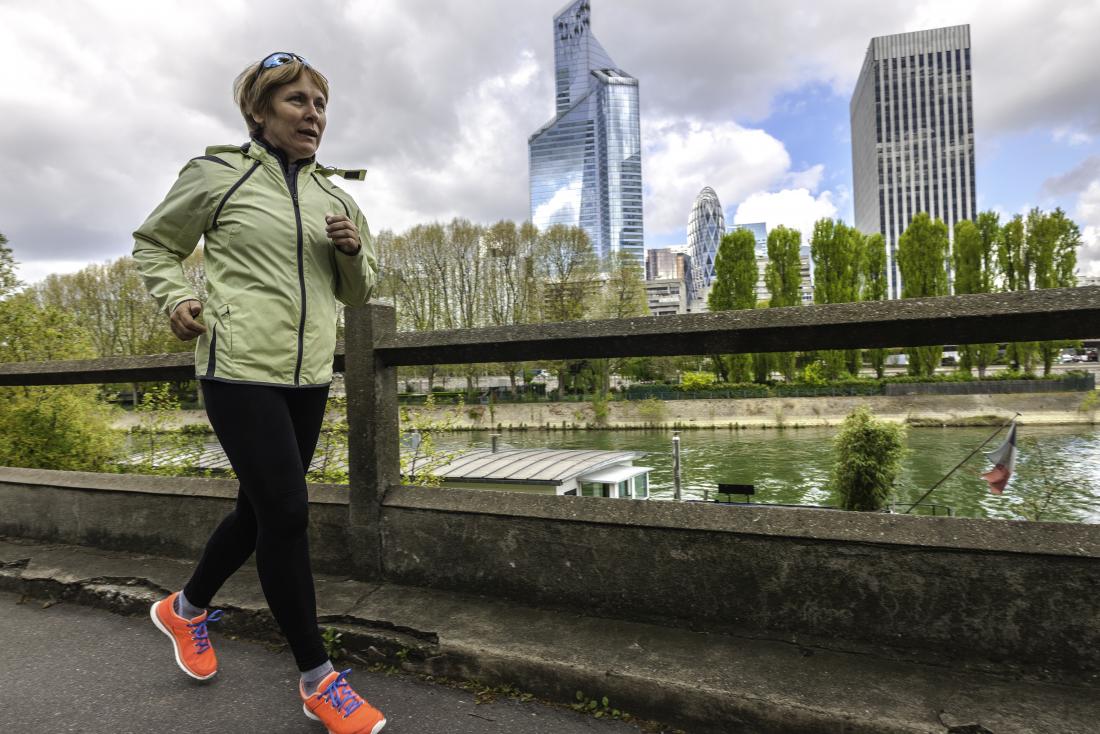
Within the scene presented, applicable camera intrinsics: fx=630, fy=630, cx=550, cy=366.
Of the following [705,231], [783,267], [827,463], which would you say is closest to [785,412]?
[783,267]

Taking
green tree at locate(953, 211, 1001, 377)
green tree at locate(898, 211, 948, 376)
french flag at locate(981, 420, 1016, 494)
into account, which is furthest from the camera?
green tree at locate(898, 211, 948, 376)

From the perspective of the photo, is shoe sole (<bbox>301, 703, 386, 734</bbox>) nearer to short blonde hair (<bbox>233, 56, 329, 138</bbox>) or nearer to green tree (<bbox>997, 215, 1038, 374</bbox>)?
short blonde hair (<bbox>233, 56, 329, 138</bbox>)

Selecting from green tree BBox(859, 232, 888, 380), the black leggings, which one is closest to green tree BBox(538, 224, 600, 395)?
green tree BBox(859, 232, 888, 380)

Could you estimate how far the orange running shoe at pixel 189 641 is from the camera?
209cm

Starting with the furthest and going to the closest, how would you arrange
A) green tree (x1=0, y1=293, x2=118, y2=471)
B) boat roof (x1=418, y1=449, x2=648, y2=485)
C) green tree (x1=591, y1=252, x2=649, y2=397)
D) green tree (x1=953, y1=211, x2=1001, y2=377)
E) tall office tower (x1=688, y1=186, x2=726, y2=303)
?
tall office tower (x1=688, y1=186, x2=726, y2=303) < green tree (x1=953, y1=211, x2=1001, y2=377) < green tree (x1=591, y1=252, x2=649, y2=397) < boat roof (x1=418, y1=449, x2=648, y2=485) < green tree (x1=0, y1=293, x2=118, y2=471)

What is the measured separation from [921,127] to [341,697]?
197 meters

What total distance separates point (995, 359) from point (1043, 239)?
339 inches

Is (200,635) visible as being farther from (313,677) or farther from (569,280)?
(569,280)

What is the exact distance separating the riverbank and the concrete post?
36296 mm

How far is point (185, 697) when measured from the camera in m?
2.01

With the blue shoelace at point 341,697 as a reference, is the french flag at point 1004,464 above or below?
below

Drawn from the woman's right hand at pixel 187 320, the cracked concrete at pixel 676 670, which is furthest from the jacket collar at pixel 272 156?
the cracked concrete at pixel 676 670

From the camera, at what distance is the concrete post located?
2666 mm

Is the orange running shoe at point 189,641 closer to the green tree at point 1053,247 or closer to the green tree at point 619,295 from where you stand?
the green tree at point 619,295
